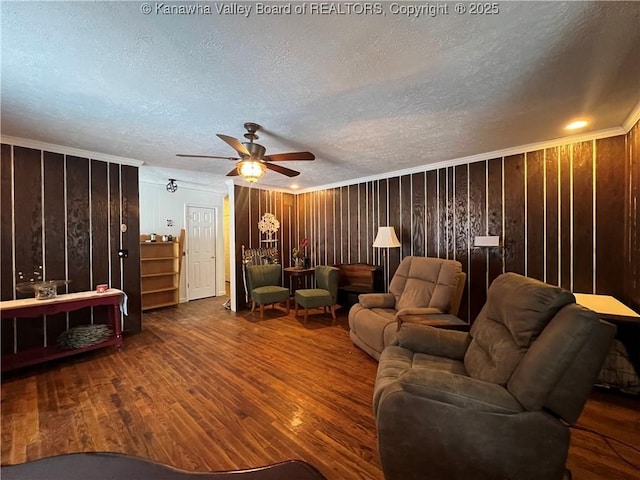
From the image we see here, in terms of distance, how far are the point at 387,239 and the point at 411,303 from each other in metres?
1.25

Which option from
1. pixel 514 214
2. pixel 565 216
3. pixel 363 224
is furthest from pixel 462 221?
pixel 363 224

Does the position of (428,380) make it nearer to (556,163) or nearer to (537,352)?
(537,352)

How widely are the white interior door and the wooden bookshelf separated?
1.21 ft

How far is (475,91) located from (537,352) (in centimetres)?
179

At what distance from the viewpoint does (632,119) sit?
2.45 metres

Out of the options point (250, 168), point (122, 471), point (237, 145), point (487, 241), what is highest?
point (237, 145)

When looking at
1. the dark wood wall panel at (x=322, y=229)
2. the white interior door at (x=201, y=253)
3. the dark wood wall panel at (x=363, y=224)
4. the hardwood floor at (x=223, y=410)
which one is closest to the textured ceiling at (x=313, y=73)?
the dark wood wall panel at (x=363, y=224)

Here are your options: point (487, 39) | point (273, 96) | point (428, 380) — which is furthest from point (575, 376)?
point (273, 96)

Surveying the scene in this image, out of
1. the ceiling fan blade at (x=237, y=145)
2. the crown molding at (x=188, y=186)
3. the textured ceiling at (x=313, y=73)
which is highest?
the crown molding at (x=188, y=186)

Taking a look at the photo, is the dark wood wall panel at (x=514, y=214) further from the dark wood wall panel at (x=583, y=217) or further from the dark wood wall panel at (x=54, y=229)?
the dark wood wall panel at (x=54, y=229)

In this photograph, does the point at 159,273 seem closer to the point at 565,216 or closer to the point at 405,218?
the point at 405,218

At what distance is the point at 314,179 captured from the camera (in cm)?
492

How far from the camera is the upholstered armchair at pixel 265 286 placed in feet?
14.8

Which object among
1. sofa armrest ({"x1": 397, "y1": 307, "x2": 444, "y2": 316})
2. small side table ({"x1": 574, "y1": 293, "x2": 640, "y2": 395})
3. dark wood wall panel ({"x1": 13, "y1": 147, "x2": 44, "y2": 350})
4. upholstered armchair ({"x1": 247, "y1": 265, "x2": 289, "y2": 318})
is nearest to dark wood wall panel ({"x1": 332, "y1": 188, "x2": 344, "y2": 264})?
upholstered armchair ({"x1": 247, "y1": 265, "x2": 289, "y2": 318})
